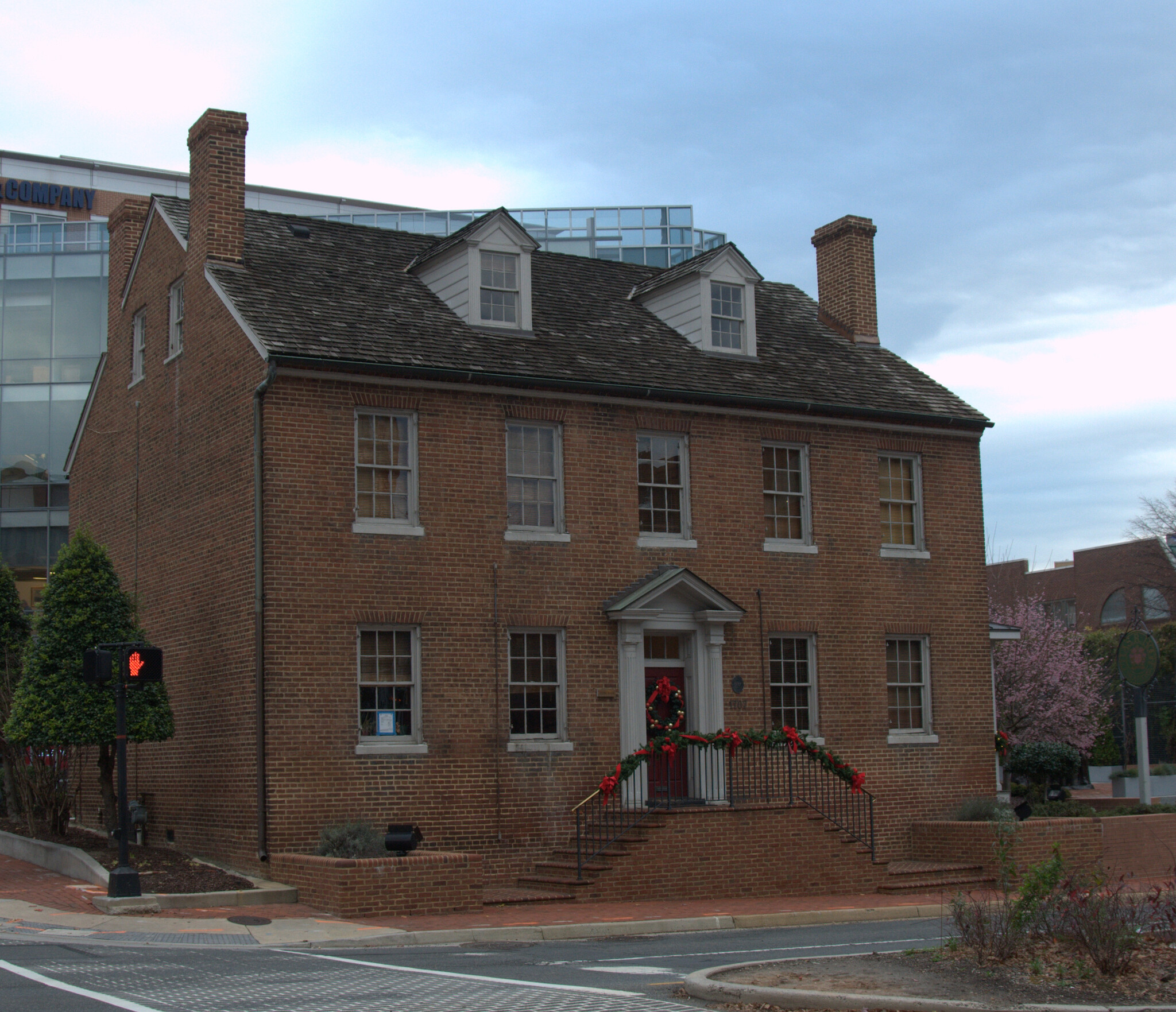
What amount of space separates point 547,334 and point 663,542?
3906 millimetres

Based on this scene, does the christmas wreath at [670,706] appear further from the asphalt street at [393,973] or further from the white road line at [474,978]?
the white road line at [474,978]

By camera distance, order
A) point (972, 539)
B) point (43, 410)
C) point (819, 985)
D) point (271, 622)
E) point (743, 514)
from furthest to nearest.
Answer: point (43, 410) < point (972, 539) < point (743, 514) < point (271, 622) < point (819, 985)

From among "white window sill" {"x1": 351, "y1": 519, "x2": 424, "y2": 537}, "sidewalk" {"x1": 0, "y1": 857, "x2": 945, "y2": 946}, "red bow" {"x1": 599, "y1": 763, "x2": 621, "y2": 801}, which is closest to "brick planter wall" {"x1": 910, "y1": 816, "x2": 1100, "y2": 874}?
"sidewalk" {"x1": 0, "y1": 857, "x2": 945, "y2": 946}

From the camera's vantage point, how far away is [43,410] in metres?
46.9

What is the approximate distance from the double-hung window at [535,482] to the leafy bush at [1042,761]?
12226 mm

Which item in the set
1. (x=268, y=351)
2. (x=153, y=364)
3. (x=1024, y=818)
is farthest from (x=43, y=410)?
(x=1024, y=818)

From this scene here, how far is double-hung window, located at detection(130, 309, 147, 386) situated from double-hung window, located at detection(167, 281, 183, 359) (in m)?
1.34

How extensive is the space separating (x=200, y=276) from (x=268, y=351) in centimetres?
337

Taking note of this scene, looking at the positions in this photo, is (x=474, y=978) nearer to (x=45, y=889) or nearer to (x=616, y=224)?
(x=45, y=889)

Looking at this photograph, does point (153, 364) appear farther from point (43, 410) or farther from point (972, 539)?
point (43, 410)

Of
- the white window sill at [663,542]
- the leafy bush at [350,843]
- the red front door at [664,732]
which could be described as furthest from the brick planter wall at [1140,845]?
the leafy bush at [350,843]

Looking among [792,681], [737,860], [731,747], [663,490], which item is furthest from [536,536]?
[737,860]

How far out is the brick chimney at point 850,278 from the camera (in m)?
27.4

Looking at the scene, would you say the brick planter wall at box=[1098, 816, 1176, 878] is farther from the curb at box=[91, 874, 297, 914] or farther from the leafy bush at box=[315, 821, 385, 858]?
the curb at box=[91, 874, 297, 914]
